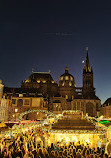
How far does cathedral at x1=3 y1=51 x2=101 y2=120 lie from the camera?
5446 centimetres

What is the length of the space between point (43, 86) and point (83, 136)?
53755 millimetres

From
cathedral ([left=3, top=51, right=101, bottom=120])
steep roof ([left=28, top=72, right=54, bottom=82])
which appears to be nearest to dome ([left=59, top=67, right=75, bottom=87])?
cathedral ([left=3, top=51, right=101, bottom=120])

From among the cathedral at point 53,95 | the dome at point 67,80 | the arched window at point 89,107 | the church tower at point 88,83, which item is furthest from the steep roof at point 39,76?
the arched window at point 89,107

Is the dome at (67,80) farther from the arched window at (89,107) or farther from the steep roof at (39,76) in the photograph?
the arched window at (89,107)

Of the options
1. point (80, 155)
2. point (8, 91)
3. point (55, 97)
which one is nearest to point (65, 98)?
point (55, 97)

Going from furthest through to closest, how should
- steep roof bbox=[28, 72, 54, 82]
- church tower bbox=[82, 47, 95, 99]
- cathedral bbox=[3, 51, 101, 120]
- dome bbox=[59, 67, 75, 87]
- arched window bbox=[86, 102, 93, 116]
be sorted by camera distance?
dome bbox=[59, 67, 75, 87], church tower bbox=[82, 47, 95, 99], steep roof bbox=[28, 72, 54, 82], arched window bbox=[86, 102, 93, 116], cathedral bbox=[3, 51, 101, 120]

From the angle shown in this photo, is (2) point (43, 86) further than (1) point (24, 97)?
Yes

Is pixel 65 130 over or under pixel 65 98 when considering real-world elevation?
under

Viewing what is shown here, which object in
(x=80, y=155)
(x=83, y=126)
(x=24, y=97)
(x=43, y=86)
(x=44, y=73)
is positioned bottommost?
Result: (x=80, y=155)

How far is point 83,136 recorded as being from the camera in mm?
17219

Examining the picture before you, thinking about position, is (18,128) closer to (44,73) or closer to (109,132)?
(109,132)

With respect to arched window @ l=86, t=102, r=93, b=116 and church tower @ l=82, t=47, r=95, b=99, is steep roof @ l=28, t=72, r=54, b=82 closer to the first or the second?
church tower @ l=82, t=47, r=95, b=99

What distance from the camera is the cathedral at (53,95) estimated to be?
5446cm

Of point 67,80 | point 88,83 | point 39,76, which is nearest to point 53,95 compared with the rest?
point 67,80
